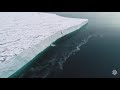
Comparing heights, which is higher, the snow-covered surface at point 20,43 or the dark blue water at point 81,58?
the snow-covered surface at point 20,43

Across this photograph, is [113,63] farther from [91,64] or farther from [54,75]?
[54,75]

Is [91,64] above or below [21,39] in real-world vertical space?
below

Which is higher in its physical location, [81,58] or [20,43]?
[20,43]

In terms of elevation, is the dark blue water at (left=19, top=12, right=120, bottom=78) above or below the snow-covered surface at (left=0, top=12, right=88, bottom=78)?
below

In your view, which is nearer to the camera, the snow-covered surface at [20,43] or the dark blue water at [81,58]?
the snow-covered surface at [20,43]

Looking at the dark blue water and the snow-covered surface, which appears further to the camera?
the dark blue water
